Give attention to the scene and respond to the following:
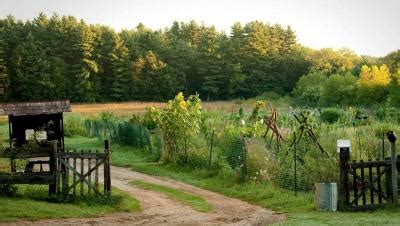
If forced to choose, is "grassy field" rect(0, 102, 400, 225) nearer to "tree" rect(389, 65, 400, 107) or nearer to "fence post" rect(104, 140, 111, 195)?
"fence post" rect(104, 140, 111, 195)

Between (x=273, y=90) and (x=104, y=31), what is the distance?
3019cm

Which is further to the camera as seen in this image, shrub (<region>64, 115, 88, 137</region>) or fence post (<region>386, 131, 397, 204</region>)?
shrub (<region>64, 115, 88, 137</region>)

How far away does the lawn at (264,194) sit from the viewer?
51.8 ft

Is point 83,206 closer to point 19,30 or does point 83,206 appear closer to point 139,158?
point 139,158

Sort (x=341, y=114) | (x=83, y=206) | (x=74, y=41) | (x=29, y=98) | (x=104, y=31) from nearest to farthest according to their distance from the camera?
(x=83, y=206), (x=341, y=114), (x=29, y=98), (x=74, y=41), (x=104, y=31)

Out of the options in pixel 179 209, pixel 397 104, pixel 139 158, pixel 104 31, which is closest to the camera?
pixel 179 209

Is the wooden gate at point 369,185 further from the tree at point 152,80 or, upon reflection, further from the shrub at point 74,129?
the tree at point 152,80

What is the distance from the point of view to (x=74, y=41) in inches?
3669

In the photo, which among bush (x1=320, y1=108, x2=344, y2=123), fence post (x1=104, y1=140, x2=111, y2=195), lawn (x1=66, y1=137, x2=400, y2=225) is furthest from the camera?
bush (x1=320, y1=108, x2=344, y2=123)

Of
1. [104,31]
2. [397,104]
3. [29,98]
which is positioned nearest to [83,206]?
[397,104]

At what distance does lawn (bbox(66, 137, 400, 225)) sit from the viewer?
15781 mm

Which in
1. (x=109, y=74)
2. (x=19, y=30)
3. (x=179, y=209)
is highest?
(x=19, y=30)

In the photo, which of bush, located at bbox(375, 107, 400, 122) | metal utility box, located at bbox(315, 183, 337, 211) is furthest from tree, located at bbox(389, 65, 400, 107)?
metal utility box, located at bbox(315, 183, 337, 211)

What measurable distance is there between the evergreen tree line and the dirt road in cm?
6293
